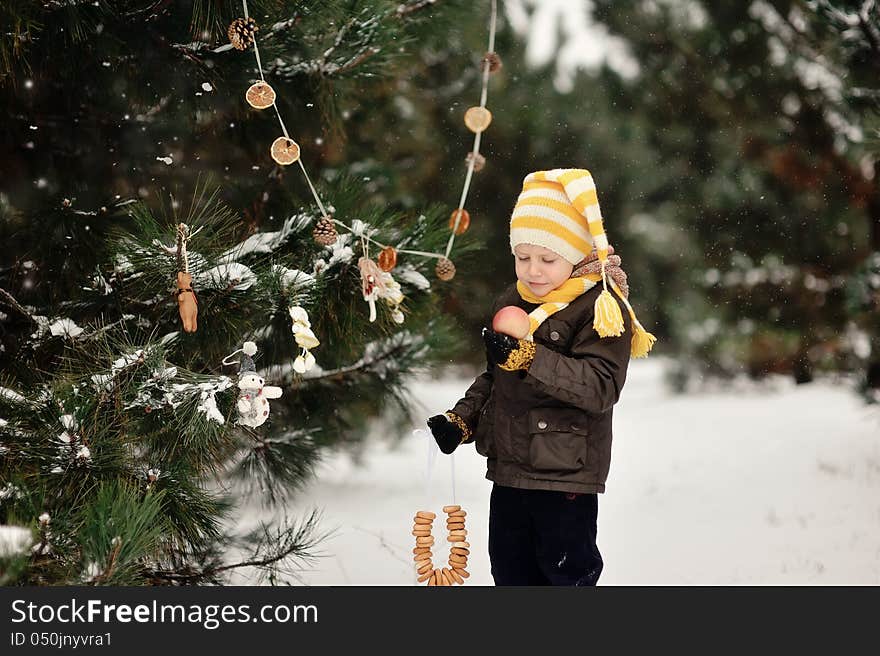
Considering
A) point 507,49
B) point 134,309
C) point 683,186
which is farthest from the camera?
point 683,186

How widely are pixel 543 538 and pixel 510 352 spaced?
13.4 inches

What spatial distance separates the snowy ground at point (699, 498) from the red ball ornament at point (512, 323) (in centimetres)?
30

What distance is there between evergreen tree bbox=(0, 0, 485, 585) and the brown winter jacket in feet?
1.08

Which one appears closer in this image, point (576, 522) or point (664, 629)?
point (664, 629)

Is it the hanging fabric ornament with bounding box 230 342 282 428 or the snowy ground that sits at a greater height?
the snowy ground

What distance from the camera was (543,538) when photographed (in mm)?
1576

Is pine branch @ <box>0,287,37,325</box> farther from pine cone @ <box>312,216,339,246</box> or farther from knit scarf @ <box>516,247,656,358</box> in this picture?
knit scarf @ <box>516,247,656,358</box>

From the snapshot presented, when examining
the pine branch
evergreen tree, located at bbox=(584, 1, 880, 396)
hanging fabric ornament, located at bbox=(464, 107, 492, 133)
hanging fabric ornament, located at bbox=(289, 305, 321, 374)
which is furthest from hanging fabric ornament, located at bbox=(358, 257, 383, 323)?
evergreen tree, located at bbox=(584, 1, 880, 396)

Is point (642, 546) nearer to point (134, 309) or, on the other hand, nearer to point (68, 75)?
point (134, 309)

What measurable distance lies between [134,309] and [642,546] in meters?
1.69

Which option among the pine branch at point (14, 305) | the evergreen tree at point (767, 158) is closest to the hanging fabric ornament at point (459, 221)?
the pine branch at point (14, 305)

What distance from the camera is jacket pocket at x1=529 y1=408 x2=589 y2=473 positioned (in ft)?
5.01

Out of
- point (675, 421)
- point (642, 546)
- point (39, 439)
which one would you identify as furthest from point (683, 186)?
point (39, 439)

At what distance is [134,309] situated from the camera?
5.91ft
